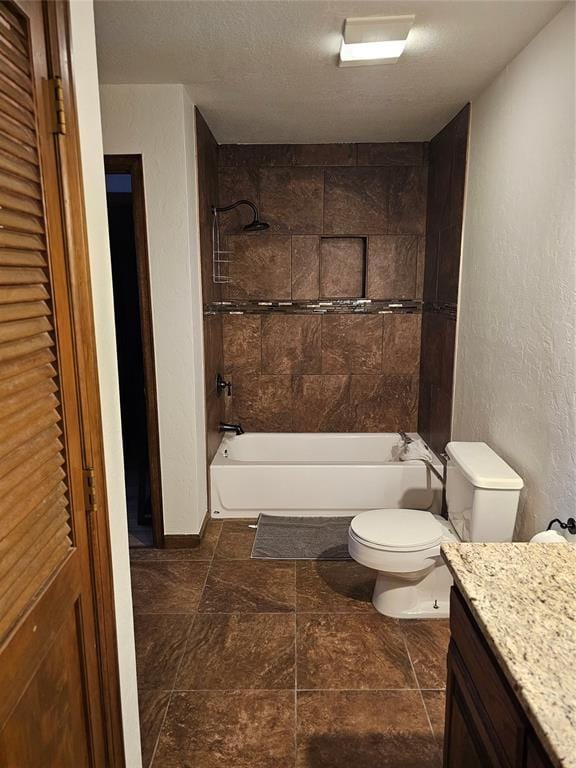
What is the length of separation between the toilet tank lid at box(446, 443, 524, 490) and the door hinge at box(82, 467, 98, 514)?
1.58 m

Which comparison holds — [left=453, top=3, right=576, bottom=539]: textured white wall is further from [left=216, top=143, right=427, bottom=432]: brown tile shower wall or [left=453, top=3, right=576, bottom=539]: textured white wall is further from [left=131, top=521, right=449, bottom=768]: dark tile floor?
[left=216, top=143, right=427, bottom=432]: brown tile shower wall

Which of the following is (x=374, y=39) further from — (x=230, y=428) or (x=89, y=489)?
(x=230, y=428)

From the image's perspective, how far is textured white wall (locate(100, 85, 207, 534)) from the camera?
279cm

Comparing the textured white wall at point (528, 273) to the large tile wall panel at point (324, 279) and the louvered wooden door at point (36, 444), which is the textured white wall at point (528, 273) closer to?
the large tile wall panel at point (324, 279)

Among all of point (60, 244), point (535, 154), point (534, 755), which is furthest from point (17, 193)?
point (535, 154)

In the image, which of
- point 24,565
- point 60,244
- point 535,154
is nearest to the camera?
point 24,565

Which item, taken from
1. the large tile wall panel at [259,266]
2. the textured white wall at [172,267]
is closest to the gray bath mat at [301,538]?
the textured white wall at [172,267]

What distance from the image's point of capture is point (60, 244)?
114 centimetres

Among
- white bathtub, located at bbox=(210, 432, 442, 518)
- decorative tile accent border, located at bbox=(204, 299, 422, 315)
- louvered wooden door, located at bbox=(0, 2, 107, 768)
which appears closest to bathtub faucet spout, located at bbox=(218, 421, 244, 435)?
white bathtub, located at bbox=(210, 432, 442, 518)

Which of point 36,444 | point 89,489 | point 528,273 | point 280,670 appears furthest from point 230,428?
point 36,444

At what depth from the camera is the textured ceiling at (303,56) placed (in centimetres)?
195

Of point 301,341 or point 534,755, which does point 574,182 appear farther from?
point 301,341

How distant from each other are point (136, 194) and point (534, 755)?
113 inches

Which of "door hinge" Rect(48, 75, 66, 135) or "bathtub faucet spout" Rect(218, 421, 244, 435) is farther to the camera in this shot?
"bathtub faucet spout" Rect(218, 421, 244, 435)
